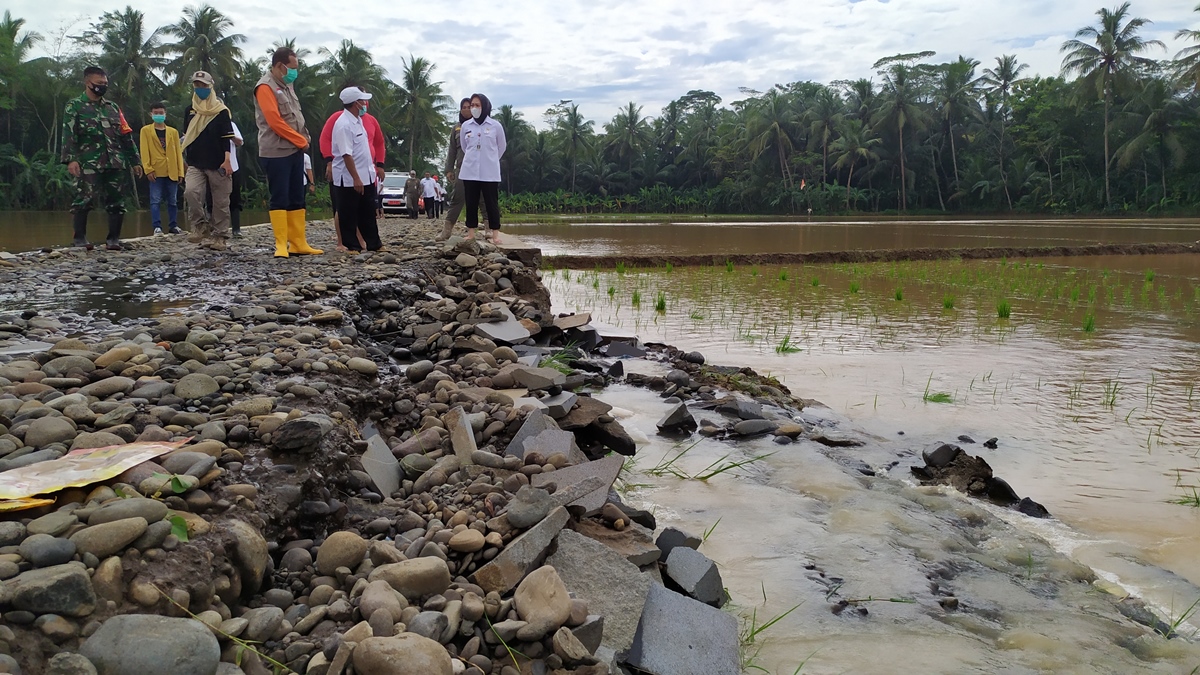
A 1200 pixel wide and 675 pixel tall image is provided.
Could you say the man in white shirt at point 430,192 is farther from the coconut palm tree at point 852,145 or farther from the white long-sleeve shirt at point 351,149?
the coconut palm tree at point 852,145

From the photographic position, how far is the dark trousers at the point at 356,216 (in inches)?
302

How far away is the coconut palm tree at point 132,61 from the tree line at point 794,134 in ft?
0.32

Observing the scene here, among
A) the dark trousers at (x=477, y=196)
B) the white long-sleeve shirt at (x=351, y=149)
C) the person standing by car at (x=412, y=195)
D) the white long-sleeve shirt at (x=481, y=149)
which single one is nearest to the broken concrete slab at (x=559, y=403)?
the white long-sleeve shirt at (x=351, y=149)

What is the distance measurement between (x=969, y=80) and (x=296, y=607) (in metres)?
64.6

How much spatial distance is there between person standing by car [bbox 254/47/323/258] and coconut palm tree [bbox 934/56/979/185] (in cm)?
5475

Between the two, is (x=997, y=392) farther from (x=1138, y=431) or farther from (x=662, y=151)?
(x=662, y=151)

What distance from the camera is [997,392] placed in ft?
17.4

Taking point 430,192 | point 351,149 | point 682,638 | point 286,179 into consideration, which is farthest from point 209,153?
point 430,192

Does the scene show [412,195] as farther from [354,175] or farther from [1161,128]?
[1161,128]

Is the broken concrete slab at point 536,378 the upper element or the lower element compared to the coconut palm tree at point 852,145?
lower

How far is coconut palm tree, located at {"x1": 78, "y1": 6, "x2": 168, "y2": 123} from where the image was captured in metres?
40.2

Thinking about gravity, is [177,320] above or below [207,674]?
above

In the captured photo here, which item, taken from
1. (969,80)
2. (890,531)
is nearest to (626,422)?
(890,531)

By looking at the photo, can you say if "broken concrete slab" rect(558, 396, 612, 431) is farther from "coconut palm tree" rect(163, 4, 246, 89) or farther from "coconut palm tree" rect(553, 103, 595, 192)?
"coconut palm tree" rect(553, 103, 595, 192)
